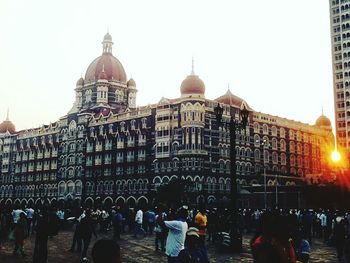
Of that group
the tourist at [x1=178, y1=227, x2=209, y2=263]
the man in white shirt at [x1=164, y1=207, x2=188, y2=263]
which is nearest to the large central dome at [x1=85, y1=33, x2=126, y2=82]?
the man in white shirt at [x1=164, y1=207, x2=188, y2=263]

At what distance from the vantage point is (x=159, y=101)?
193ft

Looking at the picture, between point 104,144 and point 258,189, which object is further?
point 104,144

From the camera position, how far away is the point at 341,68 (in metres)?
75.2

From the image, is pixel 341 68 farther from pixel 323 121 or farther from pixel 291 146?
pixel 291 146

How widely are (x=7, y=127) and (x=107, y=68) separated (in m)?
27.0

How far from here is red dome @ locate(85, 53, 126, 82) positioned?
74.6m

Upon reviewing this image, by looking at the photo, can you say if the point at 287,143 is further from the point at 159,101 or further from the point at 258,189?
the point at 159,101

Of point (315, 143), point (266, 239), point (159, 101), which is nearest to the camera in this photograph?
point (266, 239)

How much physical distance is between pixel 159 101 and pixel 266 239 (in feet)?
177

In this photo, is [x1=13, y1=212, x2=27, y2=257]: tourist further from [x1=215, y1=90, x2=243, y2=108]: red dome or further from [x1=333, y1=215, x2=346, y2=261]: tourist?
[x1=215, y1=90, x2=243, y2=108]: red dome

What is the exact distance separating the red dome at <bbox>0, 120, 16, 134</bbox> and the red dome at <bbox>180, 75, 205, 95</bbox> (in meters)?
45.3

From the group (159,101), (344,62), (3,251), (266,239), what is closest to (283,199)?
(159,101)

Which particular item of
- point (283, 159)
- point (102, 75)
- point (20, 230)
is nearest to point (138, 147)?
point (102, 75)

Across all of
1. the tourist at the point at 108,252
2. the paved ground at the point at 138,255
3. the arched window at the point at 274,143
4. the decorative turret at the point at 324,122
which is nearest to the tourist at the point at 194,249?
the tourist at the point at 108,252
